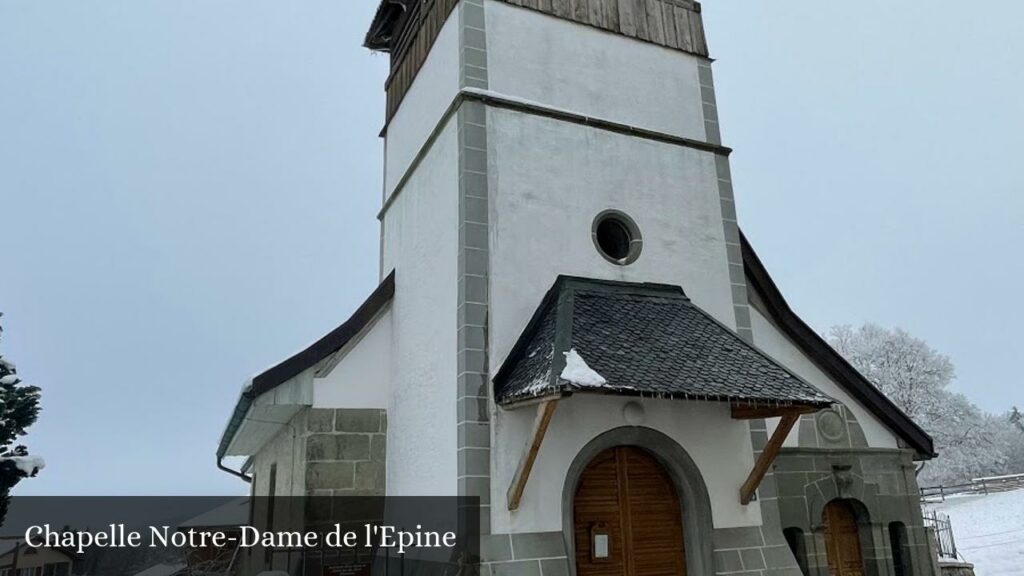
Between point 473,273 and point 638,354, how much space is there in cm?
173

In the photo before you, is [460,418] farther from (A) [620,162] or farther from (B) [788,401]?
(A) [620,162]

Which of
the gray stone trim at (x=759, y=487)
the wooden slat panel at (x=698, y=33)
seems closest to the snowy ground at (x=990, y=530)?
the gray stone trim at (x=759, y=487)

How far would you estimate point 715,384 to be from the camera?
6.05 metres

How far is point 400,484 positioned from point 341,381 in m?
1.39

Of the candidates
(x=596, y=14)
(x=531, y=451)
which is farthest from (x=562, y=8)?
(x=531, y=451)

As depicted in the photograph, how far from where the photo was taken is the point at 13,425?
11094 millimetres

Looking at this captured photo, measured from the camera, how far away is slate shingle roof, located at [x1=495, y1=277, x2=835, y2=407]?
229 inches

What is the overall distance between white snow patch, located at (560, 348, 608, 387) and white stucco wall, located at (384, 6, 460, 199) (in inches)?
145

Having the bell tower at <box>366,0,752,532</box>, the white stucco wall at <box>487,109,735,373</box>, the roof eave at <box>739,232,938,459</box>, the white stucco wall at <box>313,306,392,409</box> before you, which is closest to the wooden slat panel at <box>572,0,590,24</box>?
the bell tower at <box>366,0,752,532</box>

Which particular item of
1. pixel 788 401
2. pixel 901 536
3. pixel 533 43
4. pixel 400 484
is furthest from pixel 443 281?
pixel 901 536

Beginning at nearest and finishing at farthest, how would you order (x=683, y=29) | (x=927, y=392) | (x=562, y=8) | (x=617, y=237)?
1. (x=617, y=237)
2. (x=562, y=8)
3. (x=683, y=29)
4. (x=927, y=392)

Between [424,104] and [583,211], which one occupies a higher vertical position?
[424,104]

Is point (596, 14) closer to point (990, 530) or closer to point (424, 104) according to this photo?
point (424, 104)

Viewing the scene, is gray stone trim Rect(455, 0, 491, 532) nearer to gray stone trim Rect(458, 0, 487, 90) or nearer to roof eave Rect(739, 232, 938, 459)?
gray stone trim Rect(458, 0, 487, 90)
